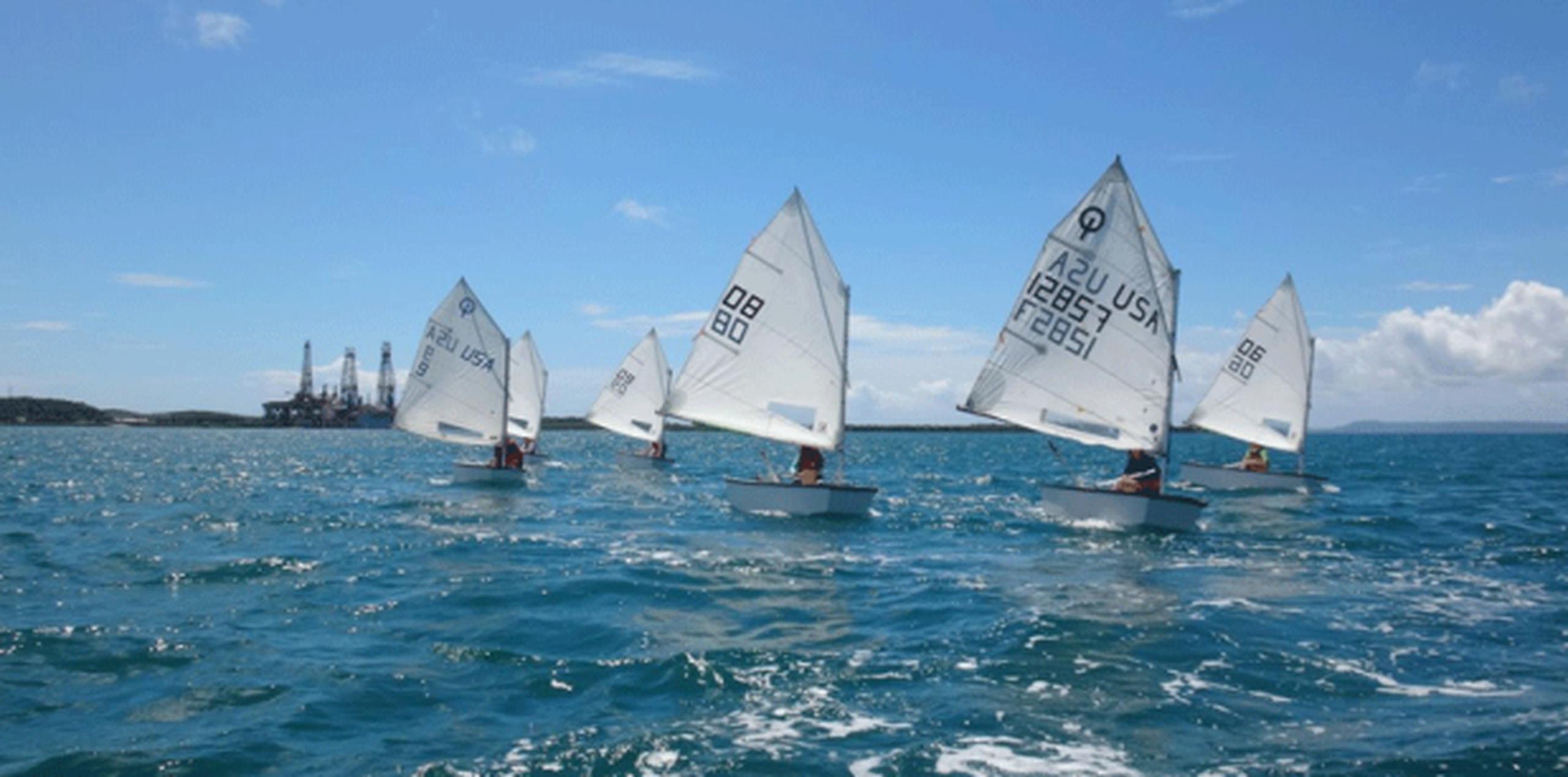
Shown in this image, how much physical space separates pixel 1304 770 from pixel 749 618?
815 cm

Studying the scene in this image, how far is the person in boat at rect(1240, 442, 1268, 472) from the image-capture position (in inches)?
1700

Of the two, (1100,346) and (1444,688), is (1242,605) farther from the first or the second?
(1100,346)

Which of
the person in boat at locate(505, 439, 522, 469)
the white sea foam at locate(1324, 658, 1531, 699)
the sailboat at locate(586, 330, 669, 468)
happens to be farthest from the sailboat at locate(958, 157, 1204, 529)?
the sailboat at locate(586, 330, 669, 468)

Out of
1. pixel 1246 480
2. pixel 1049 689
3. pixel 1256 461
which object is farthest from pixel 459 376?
pixel 1049 689

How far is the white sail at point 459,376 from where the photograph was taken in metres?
42.7

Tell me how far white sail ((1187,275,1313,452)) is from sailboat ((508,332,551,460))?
31371 mm

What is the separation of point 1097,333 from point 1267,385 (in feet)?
67.6

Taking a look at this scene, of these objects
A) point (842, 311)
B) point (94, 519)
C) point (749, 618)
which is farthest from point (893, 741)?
point (94, 519)

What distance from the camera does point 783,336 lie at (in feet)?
100

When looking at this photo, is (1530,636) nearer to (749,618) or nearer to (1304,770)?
(1304,770)

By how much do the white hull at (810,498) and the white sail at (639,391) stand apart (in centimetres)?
2873

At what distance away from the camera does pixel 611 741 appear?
9781 mm

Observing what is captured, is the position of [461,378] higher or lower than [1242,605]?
higher

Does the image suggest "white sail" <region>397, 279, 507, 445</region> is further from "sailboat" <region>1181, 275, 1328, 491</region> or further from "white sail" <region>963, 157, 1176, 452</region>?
"sailboat" <region>1181, 275, 1328, 491</region>
